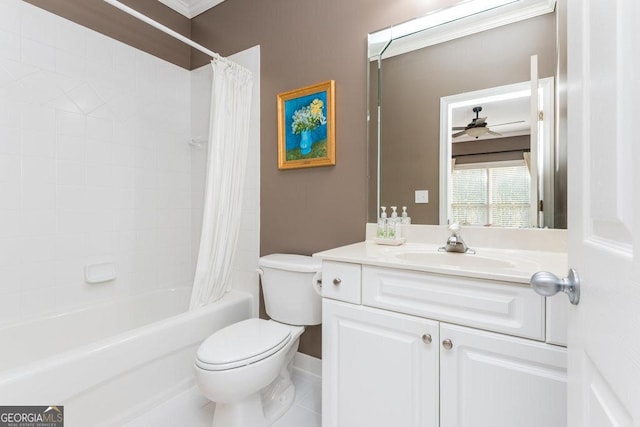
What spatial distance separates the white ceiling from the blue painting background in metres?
1.11

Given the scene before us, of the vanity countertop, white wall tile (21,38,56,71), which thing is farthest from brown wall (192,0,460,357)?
white wall tile (21,38,56,71)

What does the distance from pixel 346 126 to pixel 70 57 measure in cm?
166

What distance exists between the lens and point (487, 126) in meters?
1.38

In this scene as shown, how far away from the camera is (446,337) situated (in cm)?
96

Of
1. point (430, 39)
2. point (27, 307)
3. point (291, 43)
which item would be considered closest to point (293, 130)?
point (291, 43)

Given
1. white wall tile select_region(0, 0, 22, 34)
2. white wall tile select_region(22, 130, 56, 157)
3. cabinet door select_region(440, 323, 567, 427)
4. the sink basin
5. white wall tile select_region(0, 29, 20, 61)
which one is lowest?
cabinet door select_region(440, 323, 567, 427)

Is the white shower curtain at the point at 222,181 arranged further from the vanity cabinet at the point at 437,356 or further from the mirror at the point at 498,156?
the mirror at the point at 498,156

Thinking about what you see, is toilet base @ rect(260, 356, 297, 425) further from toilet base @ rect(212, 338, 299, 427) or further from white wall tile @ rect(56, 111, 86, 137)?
white wall tile @ rect(56, 111, 86, 137)

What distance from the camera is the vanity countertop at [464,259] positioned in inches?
35.7

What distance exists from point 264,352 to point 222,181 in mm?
1056

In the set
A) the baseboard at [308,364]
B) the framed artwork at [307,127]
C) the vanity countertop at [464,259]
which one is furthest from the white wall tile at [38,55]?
the baseboard at [308,364]

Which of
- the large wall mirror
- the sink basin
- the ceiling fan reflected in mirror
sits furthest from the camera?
the ceiling fan reflected in mirror

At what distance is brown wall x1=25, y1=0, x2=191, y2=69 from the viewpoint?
1768 mm

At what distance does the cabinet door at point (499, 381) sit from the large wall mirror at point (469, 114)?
63cm
